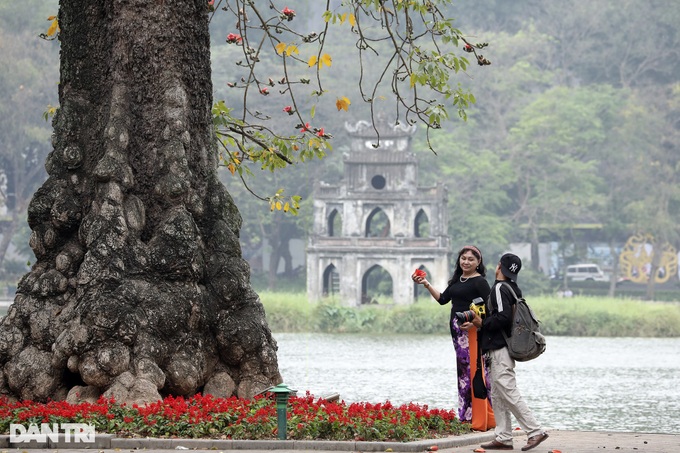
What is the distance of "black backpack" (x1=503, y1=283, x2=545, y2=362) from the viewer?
28.8 ft

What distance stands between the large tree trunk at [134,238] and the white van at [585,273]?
48.9m

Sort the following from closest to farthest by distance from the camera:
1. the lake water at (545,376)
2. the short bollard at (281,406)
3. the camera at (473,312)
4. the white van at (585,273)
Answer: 1. the short bollard at (281,406)
2. the camera at (473,312)
3. the lake water at (545,376)
4. the white van at (585,273)

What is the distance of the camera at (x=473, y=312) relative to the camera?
369 inches

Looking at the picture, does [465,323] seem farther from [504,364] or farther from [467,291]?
[504,364]

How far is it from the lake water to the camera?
6645mm

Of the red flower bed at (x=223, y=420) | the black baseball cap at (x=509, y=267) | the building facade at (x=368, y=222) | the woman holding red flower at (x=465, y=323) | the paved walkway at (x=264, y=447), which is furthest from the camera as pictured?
the building facade at (x=368, y=222)

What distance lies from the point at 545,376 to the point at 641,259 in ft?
105

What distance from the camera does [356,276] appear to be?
1876 inches

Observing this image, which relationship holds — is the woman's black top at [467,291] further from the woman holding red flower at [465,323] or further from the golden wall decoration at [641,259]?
the golden wall decoration at [641,259]

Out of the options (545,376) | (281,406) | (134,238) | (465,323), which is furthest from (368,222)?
(281,406)

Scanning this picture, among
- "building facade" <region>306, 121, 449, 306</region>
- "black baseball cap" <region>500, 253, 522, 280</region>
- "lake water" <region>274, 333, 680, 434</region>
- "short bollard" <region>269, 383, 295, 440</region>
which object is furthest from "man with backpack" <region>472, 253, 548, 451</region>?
"building facade" <region>306, 121, 449, 306</region>

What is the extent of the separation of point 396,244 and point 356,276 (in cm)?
186

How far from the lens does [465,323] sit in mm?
9406

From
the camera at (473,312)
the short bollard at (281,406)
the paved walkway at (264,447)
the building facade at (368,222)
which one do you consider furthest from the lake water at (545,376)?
the short bollard at (281,406)
